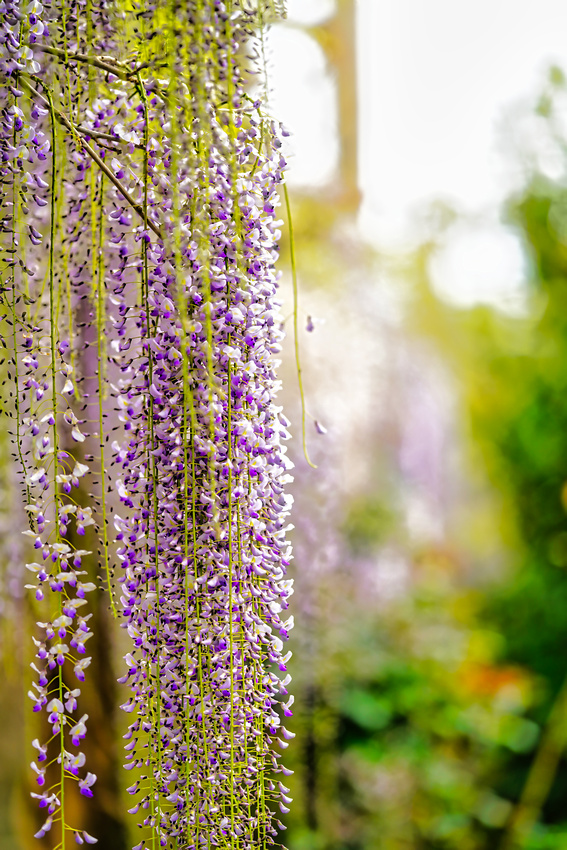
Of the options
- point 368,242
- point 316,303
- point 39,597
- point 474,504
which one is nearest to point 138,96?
point 39,597

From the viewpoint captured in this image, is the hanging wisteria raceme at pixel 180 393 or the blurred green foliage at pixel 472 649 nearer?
the hanging wisteria raceme at pixel 180 393

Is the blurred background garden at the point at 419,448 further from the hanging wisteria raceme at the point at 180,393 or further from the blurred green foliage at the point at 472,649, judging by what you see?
the hanging wisteria raceme at the point at 180,393

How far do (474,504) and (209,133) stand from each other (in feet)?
17.5

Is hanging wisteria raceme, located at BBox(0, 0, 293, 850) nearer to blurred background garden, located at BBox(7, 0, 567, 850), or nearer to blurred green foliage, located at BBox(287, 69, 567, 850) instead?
blurred background garden, located at BBox(7, 0, 567, 850)

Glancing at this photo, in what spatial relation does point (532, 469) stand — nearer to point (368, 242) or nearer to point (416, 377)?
point (416, 377)

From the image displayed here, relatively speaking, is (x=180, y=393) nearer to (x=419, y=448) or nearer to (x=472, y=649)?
(x=472, y=649)

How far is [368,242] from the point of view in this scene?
3.40m

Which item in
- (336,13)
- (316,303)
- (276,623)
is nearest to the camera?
(276,623)

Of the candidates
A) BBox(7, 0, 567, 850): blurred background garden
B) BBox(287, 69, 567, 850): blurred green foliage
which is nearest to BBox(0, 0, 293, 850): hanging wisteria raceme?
BBox(7, 0, 567, 850): blurred background garden

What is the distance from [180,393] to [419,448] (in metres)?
3.55

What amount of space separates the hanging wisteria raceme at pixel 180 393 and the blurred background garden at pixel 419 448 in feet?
2.48

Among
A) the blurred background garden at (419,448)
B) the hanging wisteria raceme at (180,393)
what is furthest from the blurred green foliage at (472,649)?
the hanging wisteria raceme at (180,393)

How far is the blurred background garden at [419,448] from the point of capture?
2.23 metres

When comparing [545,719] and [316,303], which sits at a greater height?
[316,303]
